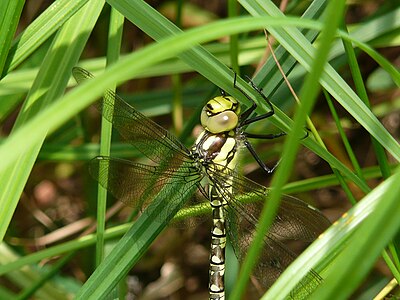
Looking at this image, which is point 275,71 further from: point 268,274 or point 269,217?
point 269,217

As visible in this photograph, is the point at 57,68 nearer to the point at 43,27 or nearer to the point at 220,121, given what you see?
the point at 43,27

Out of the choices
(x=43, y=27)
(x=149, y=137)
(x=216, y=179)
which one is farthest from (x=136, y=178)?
(x=43, y=27)

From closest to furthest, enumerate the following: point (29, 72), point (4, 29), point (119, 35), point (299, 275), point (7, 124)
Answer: point (299, 275)
point (4, 29)
point (119, 35)
point (29, 72)
point (7, 124)

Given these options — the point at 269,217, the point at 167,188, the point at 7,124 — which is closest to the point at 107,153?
the point at 167,188

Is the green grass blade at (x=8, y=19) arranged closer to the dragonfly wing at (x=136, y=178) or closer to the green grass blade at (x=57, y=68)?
the green grass blade at (x=57, y=68)

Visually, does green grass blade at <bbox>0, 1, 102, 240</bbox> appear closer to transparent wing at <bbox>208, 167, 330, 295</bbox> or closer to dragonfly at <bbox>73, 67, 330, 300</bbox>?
dragonfly at <bbox>73, 67, 330, 300</bbox>
